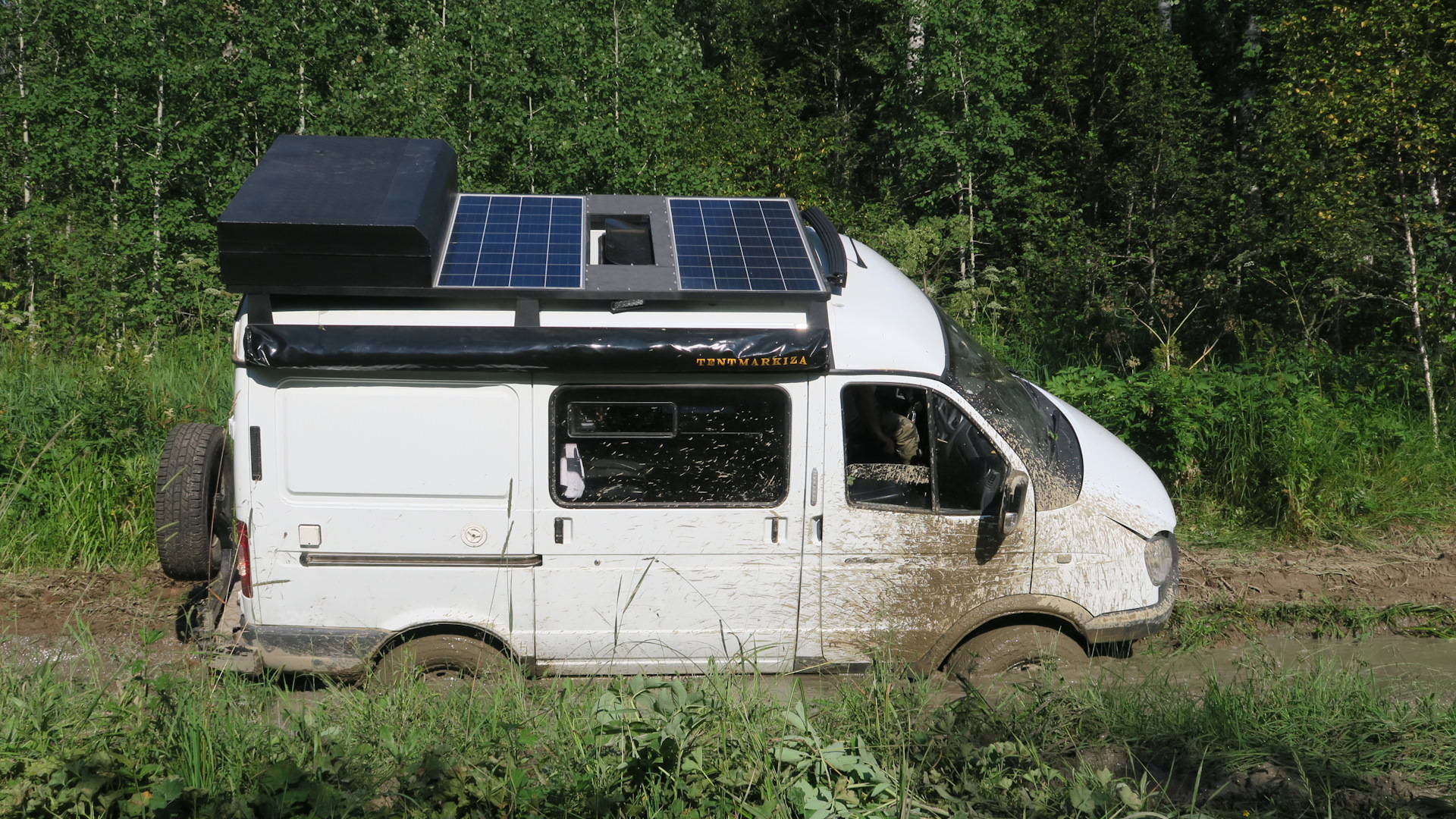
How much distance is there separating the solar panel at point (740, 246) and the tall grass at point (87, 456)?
3924mm

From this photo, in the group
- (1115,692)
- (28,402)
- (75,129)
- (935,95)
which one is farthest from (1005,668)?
(75,129)

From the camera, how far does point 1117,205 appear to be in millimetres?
14188

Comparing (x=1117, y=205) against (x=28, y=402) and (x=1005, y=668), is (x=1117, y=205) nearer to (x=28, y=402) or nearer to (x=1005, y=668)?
(x=1005, y=668)

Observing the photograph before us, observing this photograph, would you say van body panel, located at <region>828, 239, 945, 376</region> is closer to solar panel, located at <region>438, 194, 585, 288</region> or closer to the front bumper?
solar panel, located at <region>438, 194, 585, 288</region>

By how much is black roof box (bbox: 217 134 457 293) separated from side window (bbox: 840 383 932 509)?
203 centimetres

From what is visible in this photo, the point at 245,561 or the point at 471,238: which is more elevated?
the point at 471,238

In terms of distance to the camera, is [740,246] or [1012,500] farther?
[740,246]

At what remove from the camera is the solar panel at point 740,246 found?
15.3 ft

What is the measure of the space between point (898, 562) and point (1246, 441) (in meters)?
3.88

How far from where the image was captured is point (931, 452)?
472 cm

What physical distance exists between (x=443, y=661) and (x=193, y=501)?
152cm

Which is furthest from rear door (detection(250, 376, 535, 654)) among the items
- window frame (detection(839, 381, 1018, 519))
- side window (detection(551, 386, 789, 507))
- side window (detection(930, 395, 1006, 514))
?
side window (detection(930, 395, 1006, 514))

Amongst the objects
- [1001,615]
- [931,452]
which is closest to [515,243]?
[931,452]

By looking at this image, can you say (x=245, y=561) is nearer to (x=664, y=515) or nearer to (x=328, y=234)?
(x=328, y=234)
